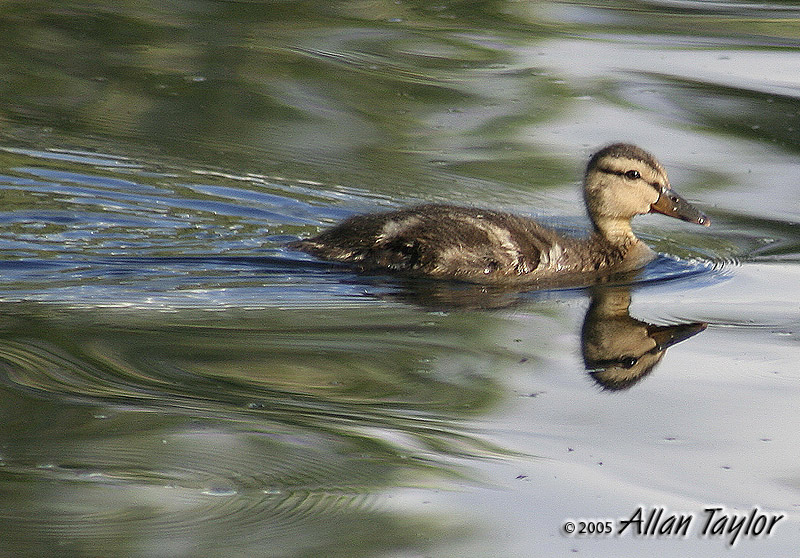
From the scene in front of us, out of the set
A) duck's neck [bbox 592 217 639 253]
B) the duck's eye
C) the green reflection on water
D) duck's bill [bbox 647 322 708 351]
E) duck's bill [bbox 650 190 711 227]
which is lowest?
the green reflection on water

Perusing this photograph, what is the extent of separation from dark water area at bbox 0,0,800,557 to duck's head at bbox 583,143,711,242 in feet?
0.81

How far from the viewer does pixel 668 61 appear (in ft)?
31.0

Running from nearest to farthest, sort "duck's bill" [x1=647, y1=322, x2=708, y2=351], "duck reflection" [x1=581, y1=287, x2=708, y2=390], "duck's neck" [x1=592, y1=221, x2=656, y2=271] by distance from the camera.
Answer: "duck reflection" [x1=581, y1=287, x2=708, y2=390], "duck's bill" [x1=647, y1=322, x2=708, y2=351], "duck's neck" [x1=592, y1=221, x2=656, y2=271]

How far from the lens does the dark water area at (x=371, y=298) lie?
11.2ft

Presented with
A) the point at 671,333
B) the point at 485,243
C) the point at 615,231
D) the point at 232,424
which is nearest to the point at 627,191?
the point at 615,231

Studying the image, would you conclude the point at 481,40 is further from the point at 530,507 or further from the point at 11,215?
the point at 530,507

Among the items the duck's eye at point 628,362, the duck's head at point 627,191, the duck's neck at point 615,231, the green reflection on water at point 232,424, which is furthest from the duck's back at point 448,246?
the duck's eye at point 628,362

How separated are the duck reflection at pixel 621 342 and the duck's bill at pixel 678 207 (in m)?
0.96

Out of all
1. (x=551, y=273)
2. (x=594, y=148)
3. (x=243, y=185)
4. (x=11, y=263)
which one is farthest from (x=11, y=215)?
(x=594, y=148)

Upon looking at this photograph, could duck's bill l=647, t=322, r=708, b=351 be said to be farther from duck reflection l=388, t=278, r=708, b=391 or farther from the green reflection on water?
the green reflection on water

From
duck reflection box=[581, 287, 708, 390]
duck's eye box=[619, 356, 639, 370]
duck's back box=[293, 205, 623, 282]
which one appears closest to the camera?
duck reflection box=[581, 287, 708, 390]

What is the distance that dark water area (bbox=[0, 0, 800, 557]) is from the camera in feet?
11.2

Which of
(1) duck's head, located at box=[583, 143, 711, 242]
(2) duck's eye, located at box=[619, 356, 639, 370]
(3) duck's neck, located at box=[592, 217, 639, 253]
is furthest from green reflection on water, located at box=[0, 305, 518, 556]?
(1) duck's head, located at box=[583, 143, 711, 242]

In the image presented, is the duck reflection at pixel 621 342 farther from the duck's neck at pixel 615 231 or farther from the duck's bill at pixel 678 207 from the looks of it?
the duck's bill at pixel 678 207
